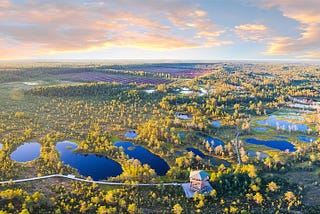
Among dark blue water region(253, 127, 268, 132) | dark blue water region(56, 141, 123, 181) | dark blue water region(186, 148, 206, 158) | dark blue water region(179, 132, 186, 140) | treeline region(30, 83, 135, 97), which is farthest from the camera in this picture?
treeline region(30, 83, 135, 97)

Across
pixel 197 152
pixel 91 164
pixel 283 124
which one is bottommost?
pixel 91 164

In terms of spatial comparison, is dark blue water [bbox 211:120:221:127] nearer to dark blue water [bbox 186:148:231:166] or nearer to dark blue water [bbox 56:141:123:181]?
dark blue water [bbox 186:148:231:166]

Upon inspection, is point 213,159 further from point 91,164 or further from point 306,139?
point 306,139

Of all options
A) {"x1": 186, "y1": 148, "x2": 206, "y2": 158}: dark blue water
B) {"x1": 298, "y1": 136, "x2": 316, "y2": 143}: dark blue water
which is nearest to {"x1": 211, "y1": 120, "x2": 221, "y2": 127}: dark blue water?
{"x1": 186, "y1": 148, "x2": 206, "y2": 158}: dark blue water

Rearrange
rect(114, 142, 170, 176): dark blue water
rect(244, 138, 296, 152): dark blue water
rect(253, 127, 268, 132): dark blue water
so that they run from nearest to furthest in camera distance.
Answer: rect(114, 142, 170, 176): dark blue water
rect(244, 138, 296, 152): dark blue water
rect(253, 127, 268, 132): dark blue water

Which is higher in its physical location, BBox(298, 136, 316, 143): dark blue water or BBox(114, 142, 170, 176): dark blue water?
BBox(298, 136, 316, 143): dark blue water

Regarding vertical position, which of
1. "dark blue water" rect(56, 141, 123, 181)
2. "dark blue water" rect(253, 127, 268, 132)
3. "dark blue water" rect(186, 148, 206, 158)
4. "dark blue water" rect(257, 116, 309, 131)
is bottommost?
"dark blue water" rect(56, 141, 123, 181)

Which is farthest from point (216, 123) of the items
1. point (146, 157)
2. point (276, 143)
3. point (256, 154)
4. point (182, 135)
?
point (146, 157)
